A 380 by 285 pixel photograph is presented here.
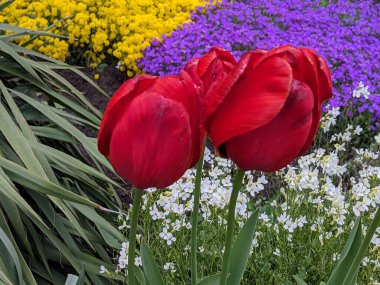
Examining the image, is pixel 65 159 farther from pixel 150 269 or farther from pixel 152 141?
pixel 152 141

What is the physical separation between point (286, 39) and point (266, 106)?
430 cm

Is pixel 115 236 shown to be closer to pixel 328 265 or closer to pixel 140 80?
pixel 328 265

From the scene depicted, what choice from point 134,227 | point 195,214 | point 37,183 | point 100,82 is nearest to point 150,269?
point 195,214

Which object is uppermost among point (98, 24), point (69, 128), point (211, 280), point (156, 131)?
point (156, 131)


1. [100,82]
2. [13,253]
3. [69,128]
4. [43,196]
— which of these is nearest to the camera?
[13,253]

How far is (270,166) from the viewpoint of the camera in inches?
36.2

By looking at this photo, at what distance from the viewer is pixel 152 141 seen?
0.90 metres

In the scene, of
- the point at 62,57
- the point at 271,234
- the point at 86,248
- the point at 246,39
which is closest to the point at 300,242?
the point at 271,234

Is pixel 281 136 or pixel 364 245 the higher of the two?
pixel 281 136

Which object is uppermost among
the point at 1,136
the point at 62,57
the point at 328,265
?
the point at 1,136

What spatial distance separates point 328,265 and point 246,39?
2843 mm

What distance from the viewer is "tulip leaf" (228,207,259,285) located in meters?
1.27

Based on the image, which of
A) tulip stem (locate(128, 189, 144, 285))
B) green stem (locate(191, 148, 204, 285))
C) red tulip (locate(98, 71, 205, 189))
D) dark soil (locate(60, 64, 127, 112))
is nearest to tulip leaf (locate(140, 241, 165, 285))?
green stem (locate(191, 148, 204, 285))

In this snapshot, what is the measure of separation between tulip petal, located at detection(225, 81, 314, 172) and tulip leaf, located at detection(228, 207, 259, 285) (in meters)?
0.41
